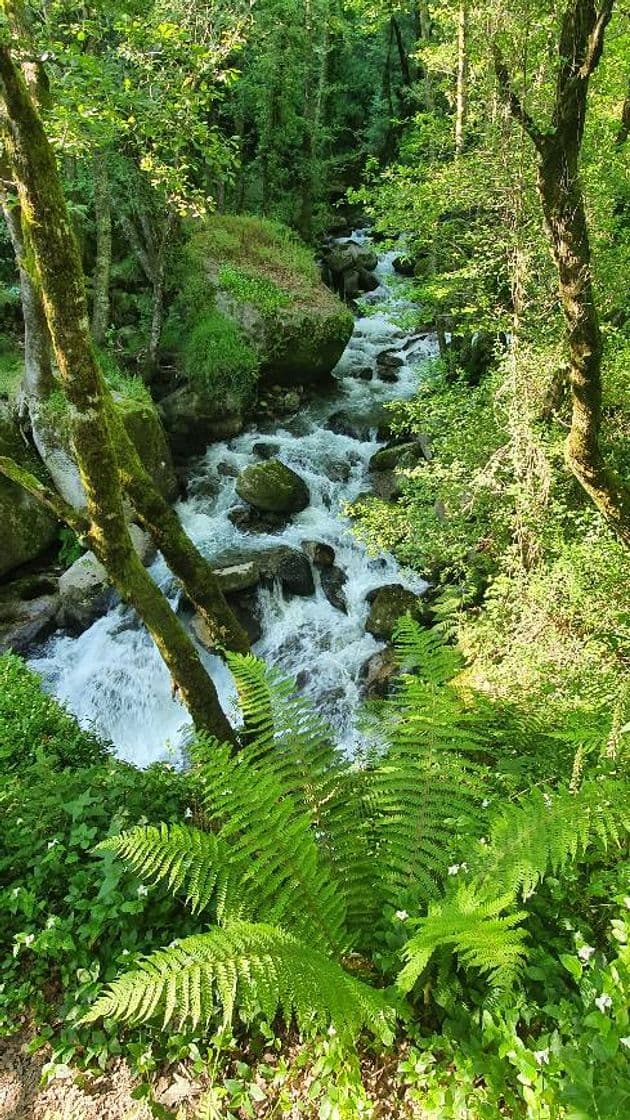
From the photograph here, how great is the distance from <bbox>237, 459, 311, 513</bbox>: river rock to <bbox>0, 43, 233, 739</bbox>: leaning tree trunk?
6422mm

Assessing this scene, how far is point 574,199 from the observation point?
12.1ft

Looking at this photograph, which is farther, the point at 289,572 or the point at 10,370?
the point at 10,370

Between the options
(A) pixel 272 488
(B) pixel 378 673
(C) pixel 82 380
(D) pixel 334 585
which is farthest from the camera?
(A) pixel 272 488

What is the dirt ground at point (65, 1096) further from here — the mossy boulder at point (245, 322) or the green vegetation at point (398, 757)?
the mossy boulder at point (245, 322)

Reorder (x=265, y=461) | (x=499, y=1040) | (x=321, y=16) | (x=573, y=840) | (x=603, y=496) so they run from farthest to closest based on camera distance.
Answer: (x=321, y=16)
(x=265, y=461)
(x=603, y=496)
(x=573, y=840)
(x=499, y=1040)

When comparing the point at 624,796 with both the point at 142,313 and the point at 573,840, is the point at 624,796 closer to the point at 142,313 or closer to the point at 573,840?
the point at 573,840

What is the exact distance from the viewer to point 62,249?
3.69 m

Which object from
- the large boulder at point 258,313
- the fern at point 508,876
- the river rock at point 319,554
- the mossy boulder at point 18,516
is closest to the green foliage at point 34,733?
the fern at point 508,876

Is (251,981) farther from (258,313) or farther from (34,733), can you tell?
(258,313)

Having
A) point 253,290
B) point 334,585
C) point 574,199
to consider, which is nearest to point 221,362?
point 253,290

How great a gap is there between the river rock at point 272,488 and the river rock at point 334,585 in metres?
1.57

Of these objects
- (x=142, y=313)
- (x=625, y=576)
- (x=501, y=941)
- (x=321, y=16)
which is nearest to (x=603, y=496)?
(x=625, y=576)

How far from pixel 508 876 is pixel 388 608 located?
7239mm

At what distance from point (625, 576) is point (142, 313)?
456 inches
